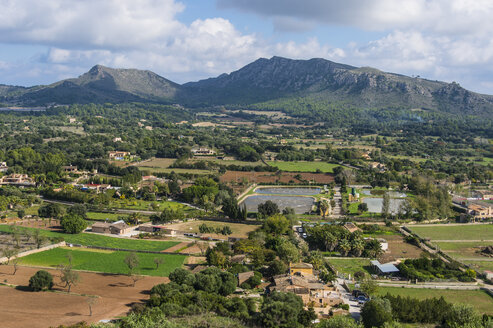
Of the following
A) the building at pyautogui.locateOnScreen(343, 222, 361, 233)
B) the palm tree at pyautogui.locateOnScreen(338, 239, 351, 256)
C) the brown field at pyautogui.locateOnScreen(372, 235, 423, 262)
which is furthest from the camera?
the building at pyautogui.locateOnScreen(343, 222, 361, 233)

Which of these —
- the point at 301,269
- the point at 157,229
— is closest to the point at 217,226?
the point at 157,229

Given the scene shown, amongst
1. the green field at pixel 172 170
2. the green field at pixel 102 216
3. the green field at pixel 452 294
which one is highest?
the green field at pixel 172 170

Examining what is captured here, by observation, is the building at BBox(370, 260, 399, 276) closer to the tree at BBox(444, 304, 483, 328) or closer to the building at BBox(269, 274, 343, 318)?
the building at BBox(269, 274, 343, 318)

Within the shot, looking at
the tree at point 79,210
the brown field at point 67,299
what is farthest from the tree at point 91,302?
the tree at point 79,210

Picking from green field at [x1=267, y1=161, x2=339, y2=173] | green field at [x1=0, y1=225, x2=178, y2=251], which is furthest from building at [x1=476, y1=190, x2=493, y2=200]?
green field at [x1=0, y1=225, x2=178, y2=251]

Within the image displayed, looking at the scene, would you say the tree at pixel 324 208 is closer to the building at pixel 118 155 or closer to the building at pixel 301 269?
the building at pixel 301 269

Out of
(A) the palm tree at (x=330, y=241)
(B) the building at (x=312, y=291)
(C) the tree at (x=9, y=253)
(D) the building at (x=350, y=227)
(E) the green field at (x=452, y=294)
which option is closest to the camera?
(B) the building at (x=312, y=291)

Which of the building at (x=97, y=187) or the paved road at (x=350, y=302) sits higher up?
the building at (x=97, y=187)
